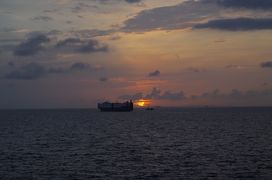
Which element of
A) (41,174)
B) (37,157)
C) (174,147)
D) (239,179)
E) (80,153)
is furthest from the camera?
(174,147)

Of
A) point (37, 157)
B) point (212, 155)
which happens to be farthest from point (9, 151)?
point (212, 155)

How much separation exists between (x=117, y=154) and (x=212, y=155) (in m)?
14.4

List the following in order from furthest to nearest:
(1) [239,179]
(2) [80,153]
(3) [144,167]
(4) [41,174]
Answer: (2) [80,153], (3) [144,167], (4) [41,174], (1) [239,179]

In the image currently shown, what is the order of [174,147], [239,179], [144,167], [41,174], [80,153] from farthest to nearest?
[174,147] < [80,153] < [144,167] < [41,174] < [239,179]

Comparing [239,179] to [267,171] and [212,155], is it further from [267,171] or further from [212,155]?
[212,155]

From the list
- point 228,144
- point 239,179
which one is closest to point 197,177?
point 239,179

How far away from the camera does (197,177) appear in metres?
46.4

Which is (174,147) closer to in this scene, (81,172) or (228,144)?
(228,144)

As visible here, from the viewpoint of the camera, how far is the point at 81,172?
1960 inches

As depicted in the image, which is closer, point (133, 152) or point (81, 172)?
point (81, 172)

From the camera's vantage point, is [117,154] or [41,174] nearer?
[41,174]

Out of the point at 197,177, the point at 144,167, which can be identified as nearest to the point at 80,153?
the point at 144,167

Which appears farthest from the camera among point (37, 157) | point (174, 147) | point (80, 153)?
point (174, 147)

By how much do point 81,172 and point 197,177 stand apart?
13477 mm
